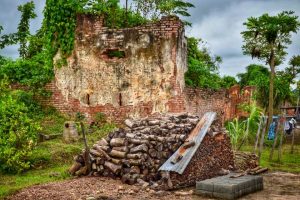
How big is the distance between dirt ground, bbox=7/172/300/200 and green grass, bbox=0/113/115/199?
524 millimetres

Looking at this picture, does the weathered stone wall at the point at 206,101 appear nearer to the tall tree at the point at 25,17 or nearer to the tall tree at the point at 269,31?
the tall tree at the point at 269,31

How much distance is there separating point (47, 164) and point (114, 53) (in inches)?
232

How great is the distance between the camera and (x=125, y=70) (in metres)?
14.3

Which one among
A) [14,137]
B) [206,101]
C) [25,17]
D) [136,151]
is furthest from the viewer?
[25,17]

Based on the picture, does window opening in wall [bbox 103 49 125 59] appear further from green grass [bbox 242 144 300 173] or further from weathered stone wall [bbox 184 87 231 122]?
green grass [bbox 242 144 300 173]

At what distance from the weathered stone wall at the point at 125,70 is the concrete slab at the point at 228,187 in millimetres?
5928

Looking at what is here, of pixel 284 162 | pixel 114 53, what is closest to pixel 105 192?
pixel 284 162

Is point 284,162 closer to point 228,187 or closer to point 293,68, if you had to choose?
point 228,187

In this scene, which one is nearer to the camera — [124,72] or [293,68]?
[124,72]

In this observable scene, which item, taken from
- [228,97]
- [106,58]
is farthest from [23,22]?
[228,97]

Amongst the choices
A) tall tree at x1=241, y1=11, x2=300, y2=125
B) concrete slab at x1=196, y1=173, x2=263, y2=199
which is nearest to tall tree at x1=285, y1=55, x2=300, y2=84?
tall tree at x1=241, y1=11, x2=300, y2=125

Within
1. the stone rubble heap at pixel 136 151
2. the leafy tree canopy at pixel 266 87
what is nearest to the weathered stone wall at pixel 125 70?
the stone rubble heap at pixel 136 151

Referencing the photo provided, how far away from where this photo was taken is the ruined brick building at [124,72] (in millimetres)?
13953

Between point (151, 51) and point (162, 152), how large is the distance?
5.85 metres
